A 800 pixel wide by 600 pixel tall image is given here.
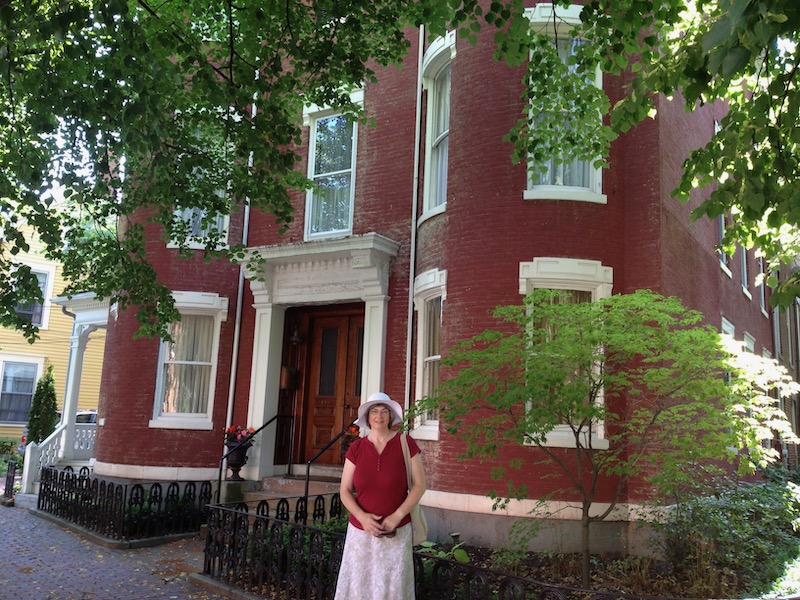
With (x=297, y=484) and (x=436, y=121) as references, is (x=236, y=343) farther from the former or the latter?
(x=436, y=121)

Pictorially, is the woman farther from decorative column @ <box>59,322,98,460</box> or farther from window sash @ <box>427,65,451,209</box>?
decorative column @ <box>59,322,98,460</box>

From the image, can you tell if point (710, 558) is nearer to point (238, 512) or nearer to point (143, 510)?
point (238, 512)

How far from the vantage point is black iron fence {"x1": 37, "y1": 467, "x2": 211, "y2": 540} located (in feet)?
33.2

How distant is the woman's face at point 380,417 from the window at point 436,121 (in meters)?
6.20

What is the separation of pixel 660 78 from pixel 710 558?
5000 mm

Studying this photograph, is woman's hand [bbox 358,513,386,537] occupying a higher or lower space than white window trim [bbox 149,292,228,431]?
lower

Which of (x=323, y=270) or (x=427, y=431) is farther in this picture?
(x=323, y=270)

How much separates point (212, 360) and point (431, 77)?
6571 millimetres

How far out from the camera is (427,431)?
10125 millimetres

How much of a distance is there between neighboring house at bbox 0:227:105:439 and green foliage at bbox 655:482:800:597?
22.4m

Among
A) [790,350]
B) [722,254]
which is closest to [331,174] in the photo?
[722,254]

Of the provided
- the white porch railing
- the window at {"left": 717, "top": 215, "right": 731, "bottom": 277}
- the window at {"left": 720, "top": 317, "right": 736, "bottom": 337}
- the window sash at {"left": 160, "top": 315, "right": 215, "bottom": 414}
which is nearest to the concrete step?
the window sash at {"left": 160, "top": 315, "right": 215, "bottom": 414}

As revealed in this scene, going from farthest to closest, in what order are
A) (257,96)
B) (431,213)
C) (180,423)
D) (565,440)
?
(180,423)
(431,213)
(565,440)
(257,96)

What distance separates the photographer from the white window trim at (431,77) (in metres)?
10.9
